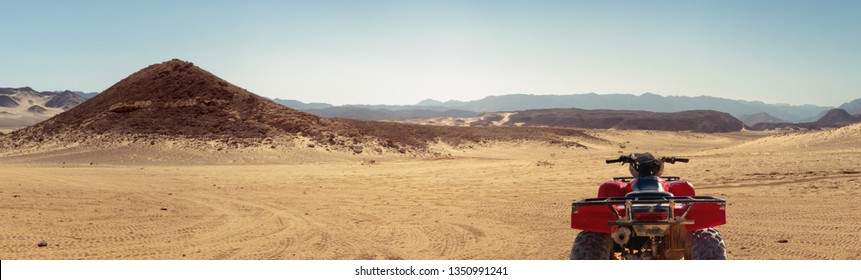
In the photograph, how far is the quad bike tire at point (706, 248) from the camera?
546 centimetres

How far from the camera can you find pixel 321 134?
43000 mm

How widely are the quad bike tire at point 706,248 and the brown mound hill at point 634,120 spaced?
124 metres

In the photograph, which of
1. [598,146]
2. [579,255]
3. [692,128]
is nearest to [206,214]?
[579,255]

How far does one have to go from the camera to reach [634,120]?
12975 centimetres

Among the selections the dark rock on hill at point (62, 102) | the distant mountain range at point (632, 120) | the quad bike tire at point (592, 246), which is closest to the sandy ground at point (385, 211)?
the quad bike tire at point (592, 246)

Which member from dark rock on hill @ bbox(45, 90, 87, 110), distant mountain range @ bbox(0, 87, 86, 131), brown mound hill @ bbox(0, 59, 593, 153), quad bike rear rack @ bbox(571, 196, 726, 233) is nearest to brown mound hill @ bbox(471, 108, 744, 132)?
brown mound hill @ bbox(0, 59, 593, 153)

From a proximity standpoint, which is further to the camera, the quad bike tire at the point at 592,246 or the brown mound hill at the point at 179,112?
the brown mound hill at the point at 179,112

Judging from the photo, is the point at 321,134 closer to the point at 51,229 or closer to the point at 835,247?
the point at 51,229

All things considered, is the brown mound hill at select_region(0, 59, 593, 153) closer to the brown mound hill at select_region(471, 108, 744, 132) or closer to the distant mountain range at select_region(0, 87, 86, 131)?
the brown mound hill at select_region(471, 108, 744, 132)

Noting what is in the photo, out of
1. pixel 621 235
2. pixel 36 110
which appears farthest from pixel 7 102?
pixel 621 235

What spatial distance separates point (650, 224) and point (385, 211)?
9.05m

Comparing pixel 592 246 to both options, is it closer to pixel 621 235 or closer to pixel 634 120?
pixel 621 235

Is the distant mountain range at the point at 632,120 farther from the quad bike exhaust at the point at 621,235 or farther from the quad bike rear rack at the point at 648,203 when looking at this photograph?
the quad bike exhaust at the point at 621,235

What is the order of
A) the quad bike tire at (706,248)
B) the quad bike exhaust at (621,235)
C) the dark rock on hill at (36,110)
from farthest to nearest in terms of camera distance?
the dark rock on hill at (36,110), the quad bike tire at (706,248), the quad bike exhaust at (621,235)
